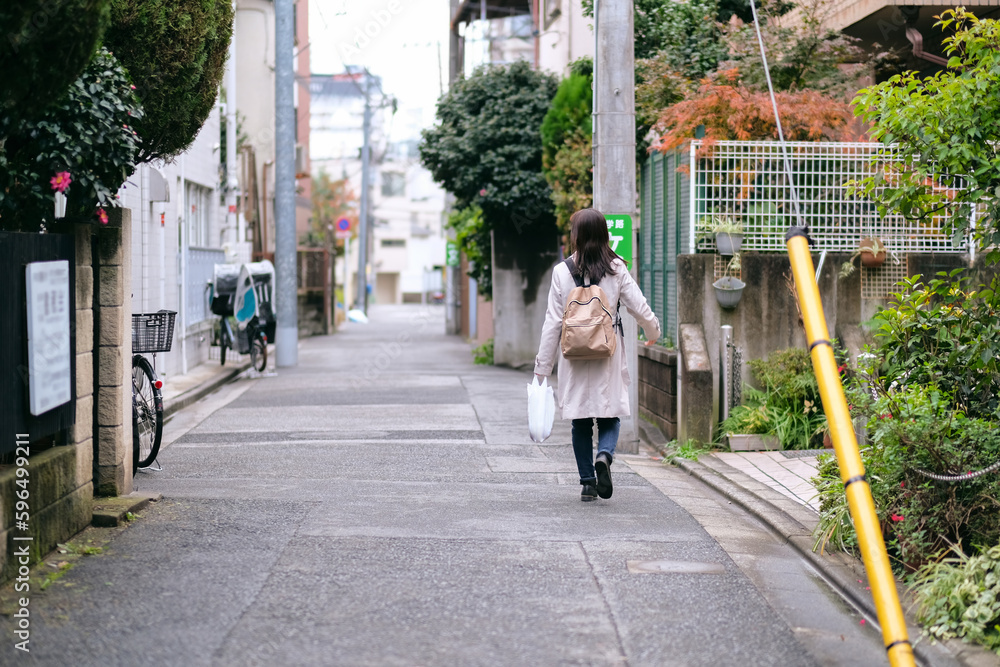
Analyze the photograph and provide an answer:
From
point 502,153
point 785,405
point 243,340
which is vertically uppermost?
point 502,153

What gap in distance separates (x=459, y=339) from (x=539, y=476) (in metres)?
23.8

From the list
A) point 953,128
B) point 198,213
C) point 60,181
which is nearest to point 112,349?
point 60,181

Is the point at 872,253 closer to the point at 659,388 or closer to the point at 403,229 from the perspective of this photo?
the point at 659,388

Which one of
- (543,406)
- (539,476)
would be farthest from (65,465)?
(539,476)

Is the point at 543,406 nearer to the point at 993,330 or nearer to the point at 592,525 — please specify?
the point at 592,525

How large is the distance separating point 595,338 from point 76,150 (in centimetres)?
310

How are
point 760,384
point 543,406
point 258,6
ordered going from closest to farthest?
point 543,406 < point 760,384 < point 258,6

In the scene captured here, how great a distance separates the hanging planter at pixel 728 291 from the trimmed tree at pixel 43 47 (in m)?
6.52

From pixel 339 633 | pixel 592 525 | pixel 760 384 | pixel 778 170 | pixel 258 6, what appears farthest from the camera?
pixel 258 6

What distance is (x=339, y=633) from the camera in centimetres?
420

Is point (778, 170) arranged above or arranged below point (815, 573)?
above

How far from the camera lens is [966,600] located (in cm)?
429

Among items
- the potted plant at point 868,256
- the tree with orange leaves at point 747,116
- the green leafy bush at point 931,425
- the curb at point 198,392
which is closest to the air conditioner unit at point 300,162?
the curb at point 198,392

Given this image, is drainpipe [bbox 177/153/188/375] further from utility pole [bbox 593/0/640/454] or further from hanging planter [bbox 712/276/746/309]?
hanging planter [bbox 712/276/746/309]
